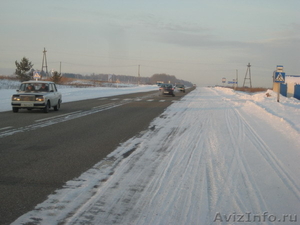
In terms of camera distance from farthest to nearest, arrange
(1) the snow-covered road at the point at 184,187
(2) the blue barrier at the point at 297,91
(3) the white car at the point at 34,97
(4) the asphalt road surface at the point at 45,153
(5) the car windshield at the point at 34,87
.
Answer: (2) the blue barrier at the point at 297,91 < (5) the car windshield at the point at 34,87 < (3) the white car at the point at 34,97 < (4) the asphalt road surface at the point at 45,153 < (1) the snow-covered road at the point at 184,187

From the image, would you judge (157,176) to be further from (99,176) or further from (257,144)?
(257,144)

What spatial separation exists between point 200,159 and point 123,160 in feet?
5.78

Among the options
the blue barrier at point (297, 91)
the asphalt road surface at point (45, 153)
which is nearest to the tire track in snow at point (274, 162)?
the asphalt road surface at point (45, 153)

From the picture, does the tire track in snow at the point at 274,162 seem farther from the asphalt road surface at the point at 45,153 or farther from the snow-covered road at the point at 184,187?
the asphalt road surface at the point at 45,153

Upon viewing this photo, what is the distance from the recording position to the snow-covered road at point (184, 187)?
4629 millimetres

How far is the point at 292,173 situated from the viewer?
23.2 feet

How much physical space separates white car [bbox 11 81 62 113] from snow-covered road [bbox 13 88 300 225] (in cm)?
952

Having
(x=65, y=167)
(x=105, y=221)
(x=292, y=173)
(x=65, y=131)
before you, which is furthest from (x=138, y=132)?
(x=105, y=221)

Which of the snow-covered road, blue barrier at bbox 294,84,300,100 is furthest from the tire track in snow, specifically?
blue barrier at bbox 294,84,300,100

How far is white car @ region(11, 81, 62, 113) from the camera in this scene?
1812 cm

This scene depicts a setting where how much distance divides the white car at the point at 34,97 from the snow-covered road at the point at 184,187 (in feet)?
31.2

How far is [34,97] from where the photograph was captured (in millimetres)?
18219

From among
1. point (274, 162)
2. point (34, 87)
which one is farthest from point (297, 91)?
point (274, 162)

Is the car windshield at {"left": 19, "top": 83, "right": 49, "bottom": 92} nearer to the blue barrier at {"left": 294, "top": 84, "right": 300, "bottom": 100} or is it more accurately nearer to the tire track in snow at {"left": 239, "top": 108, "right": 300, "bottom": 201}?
the tire track in snow at {"left": 239, "top": 108, "right": 300, "bottom": 201}
